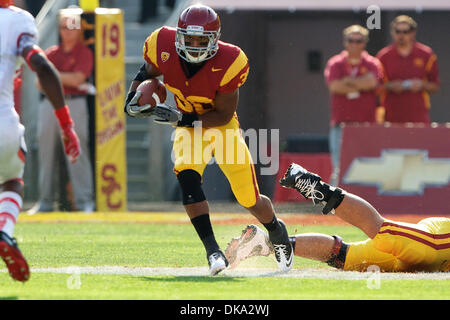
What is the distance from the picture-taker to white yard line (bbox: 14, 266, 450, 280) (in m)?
6.27

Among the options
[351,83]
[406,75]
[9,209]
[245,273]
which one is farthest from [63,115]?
[406,75]

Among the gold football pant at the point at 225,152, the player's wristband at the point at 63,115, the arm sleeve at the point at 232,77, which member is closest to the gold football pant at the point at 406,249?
the gold football pant at the point at 225,152

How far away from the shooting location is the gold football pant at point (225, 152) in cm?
669

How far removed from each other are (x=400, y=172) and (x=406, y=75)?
134 centimetres

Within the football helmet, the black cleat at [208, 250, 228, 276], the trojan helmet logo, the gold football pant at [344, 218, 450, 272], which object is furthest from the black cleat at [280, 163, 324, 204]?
the trojan helmet logo

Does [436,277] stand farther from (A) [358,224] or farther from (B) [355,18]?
(B) [355,18]

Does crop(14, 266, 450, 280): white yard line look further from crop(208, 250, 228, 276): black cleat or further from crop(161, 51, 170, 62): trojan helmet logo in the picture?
crop(161, 51, 170, 62): trojan helmet logo

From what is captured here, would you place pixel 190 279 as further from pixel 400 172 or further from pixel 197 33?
pixel 400 172

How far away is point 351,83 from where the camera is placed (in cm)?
1245

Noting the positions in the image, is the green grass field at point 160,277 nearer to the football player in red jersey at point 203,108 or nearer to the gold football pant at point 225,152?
the football player in red jersey at point 203,108

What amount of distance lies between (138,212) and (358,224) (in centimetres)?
652

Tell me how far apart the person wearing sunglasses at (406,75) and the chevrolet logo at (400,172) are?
29.6 inches
